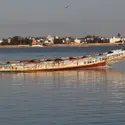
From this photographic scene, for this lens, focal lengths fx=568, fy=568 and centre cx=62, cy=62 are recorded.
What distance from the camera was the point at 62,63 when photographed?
49.7 m

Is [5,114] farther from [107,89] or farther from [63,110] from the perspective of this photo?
[107,89]

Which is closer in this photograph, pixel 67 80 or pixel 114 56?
pixel 67 80

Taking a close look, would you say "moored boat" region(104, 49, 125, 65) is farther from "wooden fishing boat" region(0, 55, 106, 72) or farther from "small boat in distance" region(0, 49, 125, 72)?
"wooden fishing boat" region(0, 55, 106, 72)

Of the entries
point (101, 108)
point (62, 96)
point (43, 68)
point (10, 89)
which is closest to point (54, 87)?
point (10, 89)

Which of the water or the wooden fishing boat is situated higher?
the water

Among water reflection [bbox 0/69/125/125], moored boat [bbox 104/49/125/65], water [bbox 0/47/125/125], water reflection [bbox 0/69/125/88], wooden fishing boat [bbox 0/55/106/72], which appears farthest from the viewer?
moored boat [bbox 104/49/125/65]

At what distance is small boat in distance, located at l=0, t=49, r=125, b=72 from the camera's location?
1909 inches

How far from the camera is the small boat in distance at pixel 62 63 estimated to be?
4850 cm

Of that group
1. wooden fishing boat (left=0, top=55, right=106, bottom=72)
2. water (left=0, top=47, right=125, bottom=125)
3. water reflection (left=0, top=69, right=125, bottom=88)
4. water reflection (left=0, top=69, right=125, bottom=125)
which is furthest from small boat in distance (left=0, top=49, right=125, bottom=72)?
water (left=0, top=47, right=125, bottom=125)

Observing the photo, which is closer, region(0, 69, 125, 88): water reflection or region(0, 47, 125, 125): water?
region(0, 47, 125, 125): water

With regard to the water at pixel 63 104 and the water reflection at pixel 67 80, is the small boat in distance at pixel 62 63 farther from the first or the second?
the water at pixel 63 104

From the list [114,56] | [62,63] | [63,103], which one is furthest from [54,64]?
[63,103]

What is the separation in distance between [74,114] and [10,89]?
1054 cm

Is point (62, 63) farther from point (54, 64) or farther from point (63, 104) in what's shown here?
point (63, 104)
